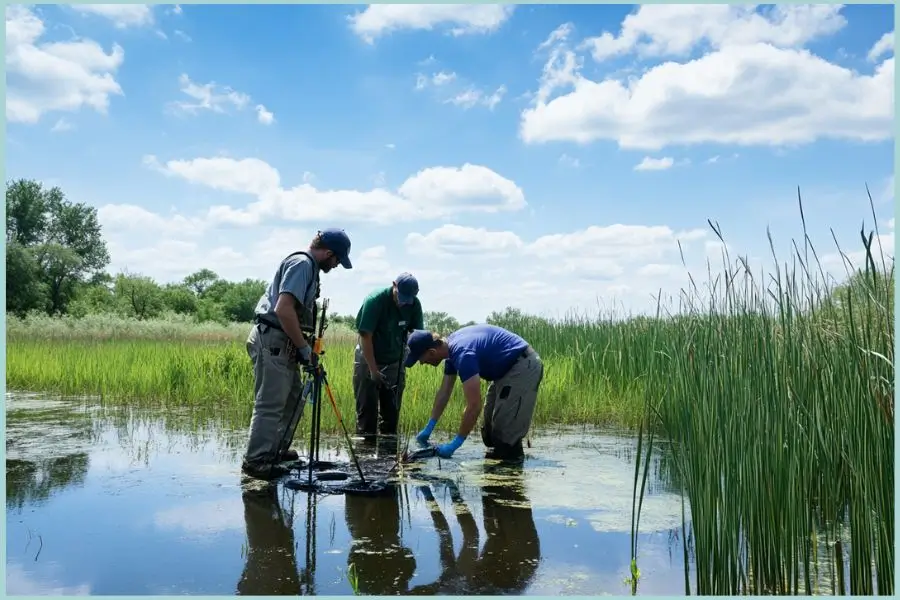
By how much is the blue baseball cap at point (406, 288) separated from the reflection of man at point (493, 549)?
5.81 ft

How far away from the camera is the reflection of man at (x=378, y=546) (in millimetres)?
3520

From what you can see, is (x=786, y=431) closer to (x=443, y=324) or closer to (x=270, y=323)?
(x=270, y=323)

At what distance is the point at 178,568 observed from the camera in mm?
3740

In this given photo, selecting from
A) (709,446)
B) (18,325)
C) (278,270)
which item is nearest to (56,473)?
(278,270)

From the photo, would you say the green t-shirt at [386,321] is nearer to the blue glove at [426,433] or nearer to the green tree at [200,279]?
the blue glove at [426,433]

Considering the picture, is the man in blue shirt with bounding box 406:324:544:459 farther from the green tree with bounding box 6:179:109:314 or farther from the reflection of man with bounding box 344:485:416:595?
the green tree with bounding box 6:179:109:314

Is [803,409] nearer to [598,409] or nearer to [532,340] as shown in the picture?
[598,409]

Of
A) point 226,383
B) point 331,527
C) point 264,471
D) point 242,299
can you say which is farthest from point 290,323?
point 242,299

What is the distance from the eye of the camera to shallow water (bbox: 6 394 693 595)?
141 inches

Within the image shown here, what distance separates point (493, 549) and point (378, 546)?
0.63 m

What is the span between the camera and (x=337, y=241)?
566 cm

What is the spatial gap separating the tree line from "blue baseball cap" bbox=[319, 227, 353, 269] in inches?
1136

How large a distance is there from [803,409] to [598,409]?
583cm

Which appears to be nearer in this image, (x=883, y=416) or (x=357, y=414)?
(x=883, y=416)
